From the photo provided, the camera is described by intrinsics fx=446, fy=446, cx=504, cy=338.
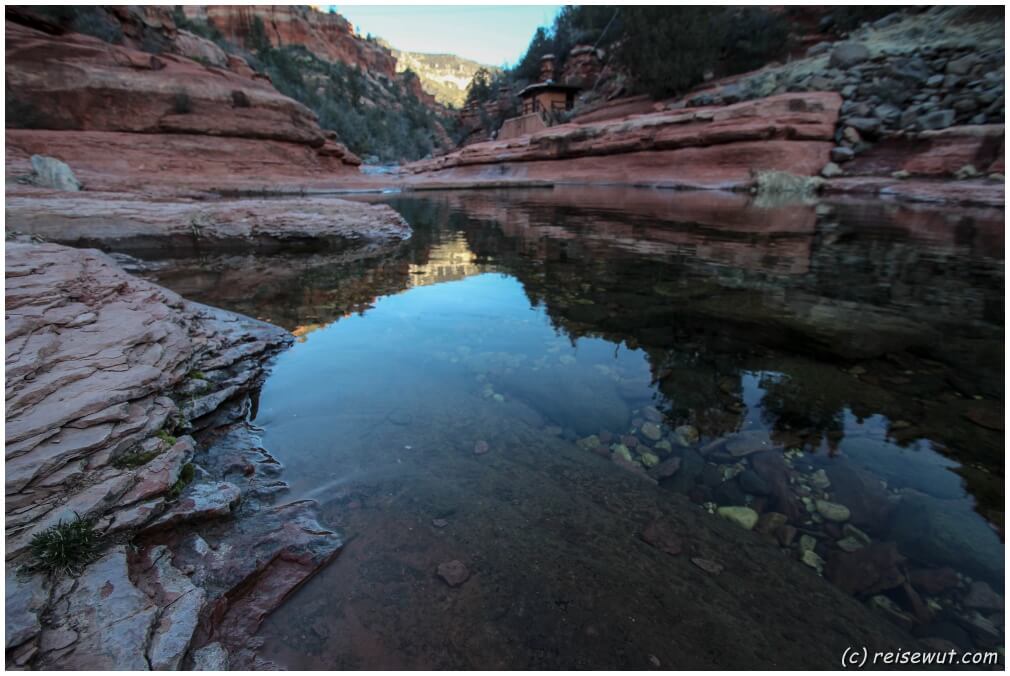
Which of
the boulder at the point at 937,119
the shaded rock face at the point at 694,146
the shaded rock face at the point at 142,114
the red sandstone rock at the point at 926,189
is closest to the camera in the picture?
the red sandstone rock at the point at 926,189

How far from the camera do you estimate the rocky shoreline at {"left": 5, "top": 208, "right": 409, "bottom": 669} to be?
1.14 metres

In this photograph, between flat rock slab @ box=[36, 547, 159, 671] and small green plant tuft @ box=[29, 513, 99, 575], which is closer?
flat rock slab @ box=[36, 547, 159, 671]

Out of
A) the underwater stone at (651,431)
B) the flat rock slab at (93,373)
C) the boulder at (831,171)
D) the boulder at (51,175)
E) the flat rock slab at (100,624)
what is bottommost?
A: the underwater stone at (651,431)

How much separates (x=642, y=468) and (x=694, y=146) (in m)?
20.1

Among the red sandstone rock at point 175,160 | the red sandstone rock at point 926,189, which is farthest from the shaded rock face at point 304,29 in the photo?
the red sandstone rock at point 926,189

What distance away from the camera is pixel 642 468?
6.68ft

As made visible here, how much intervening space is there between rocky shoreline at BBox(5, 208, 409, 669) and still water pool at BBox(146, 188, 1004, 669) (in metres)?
0.15

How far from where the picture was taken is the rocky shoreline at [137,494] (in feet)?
3.73

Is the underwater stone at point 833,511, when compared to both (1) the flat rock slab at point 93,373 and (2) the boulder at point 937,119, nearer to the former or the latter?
(1) the flat rock slab at point 93,373

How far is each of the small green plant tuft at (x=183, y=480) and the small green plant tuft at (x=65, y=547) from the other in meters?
0.29

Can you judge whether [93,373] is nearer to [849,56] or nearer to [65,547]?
[65,547]

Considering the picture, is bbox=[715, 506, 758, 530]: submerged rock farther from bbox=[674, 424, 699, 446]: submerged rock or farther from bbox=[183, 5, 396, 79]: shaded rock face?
bbox=[183, 5, 396, 79]: shaded rock face

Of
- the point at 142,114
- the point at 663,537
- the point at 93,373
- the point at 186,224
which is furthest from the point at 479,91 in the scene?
the point at 663,537

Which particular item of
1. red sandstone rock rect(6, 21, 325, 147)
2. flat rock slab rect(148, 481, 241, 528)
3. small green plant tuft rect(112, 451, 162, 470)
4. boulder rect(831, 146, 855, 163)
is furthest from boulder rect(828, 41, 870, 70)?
small green plant tuft rect(112, 451, 162, 470)
